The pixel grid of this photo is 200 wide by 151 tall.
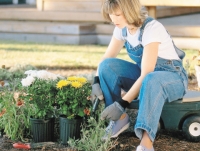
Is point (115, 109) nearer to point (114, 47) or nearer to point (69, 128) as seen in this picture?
point (69, 128)

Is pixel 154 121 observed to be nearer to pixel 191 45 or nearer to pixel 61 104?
pixel 61 104

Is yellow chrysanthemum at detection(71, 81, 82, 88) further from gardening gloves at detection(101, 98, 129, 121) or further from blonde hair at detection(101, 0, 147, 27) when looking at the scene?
blonde hair at detection(101, 0, 147, 27)

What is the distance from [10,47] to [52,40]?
3.51 feet

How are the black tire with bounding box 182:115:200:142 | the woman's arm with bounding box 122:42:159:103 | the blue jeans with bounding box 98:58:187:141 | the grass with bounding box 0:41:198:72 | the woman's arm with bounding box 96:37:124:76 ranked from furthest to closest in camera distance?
the grass with bounding box 0:41:198:72
the woman's arm with bounding box 96:37:124:76
the black tire with bounding box 182:115:200:142
the woman's arm with bounding box 122:42:159:103
the blue jeans with bounding box 98:58:187:141

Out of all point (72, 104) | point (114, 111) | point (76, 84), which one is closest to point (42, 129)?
point (72, 104)

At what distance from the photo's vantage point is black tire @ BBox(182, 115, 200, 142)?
337 centimetres

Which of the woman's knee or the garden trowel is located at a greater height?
the woman's knee

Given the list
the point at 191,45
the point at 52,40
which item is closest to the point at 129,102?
the point at 191,45

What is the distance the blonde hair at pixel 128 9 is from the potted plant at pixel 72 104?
1.61 ft

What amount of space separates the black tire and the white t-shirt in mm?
419

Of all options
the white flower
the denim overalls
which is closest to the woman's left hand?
the denim overalls

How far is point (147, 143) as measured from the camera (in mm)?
3035

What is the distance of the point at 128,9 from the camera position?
123 inches

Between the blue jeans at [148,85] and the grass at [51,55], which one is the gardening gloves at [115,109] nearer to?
the blue jeans at [148,85]
